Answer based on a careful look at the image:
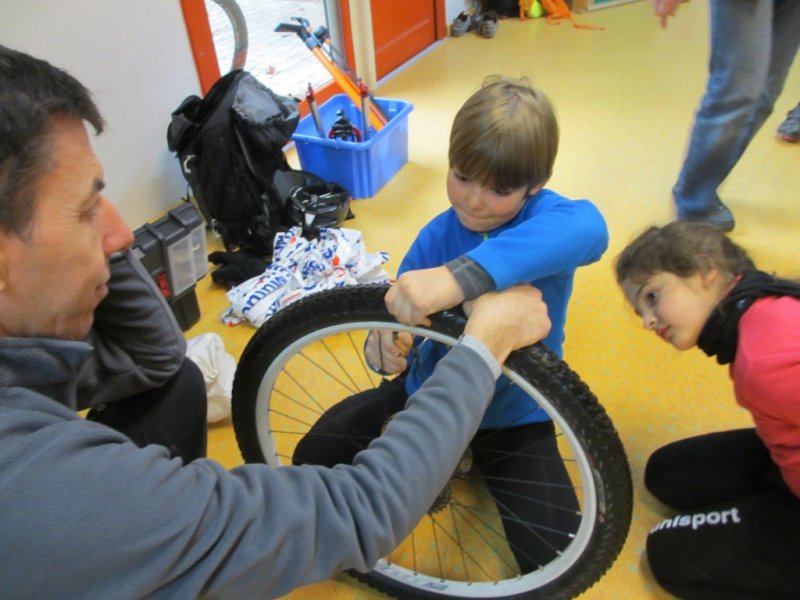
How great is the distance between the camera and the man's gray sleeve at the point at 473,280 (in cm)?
76

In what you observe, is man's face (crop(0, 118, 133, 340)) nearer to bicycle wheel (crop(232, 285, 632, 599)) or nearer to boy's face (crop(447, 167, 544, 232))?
bicycle wheel (crop(232, 285, 632, 599))

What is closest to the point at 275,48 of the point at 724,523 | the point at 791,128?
the point at 791,128

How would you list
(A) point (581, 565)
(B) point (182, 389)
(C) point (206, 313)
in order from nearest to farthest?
(A) point (581, 565) → (B) point (182, 389) → (C) point (206, 313)

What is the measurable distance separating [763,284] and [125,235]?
897 millimetres

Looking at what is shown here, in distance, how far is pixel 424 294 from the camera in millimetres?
754

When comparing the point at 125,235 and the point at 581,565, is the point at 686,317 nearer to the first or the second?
the point at 581,565

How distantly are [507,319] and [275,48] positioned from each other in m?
3.35

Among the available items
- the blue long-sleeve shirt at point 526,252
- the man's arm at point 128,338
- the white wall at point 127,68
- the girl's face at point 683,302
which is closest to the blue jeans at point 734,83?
the girl's face at point 683,302

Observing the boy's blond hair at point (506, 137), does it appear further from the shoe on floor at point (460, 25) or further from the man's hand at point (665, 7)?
the shoe on floor at point (460, 25)

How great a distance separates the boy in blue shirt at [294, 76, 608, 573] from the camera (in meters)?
0.77

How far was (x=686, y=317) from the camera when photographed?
995mm

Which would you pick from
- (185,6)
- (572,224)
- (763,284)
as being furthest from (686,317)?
→ (185,6)

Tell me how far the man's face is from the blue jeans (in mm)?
1599

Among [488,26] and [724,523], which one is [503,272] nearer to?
[724,523]
